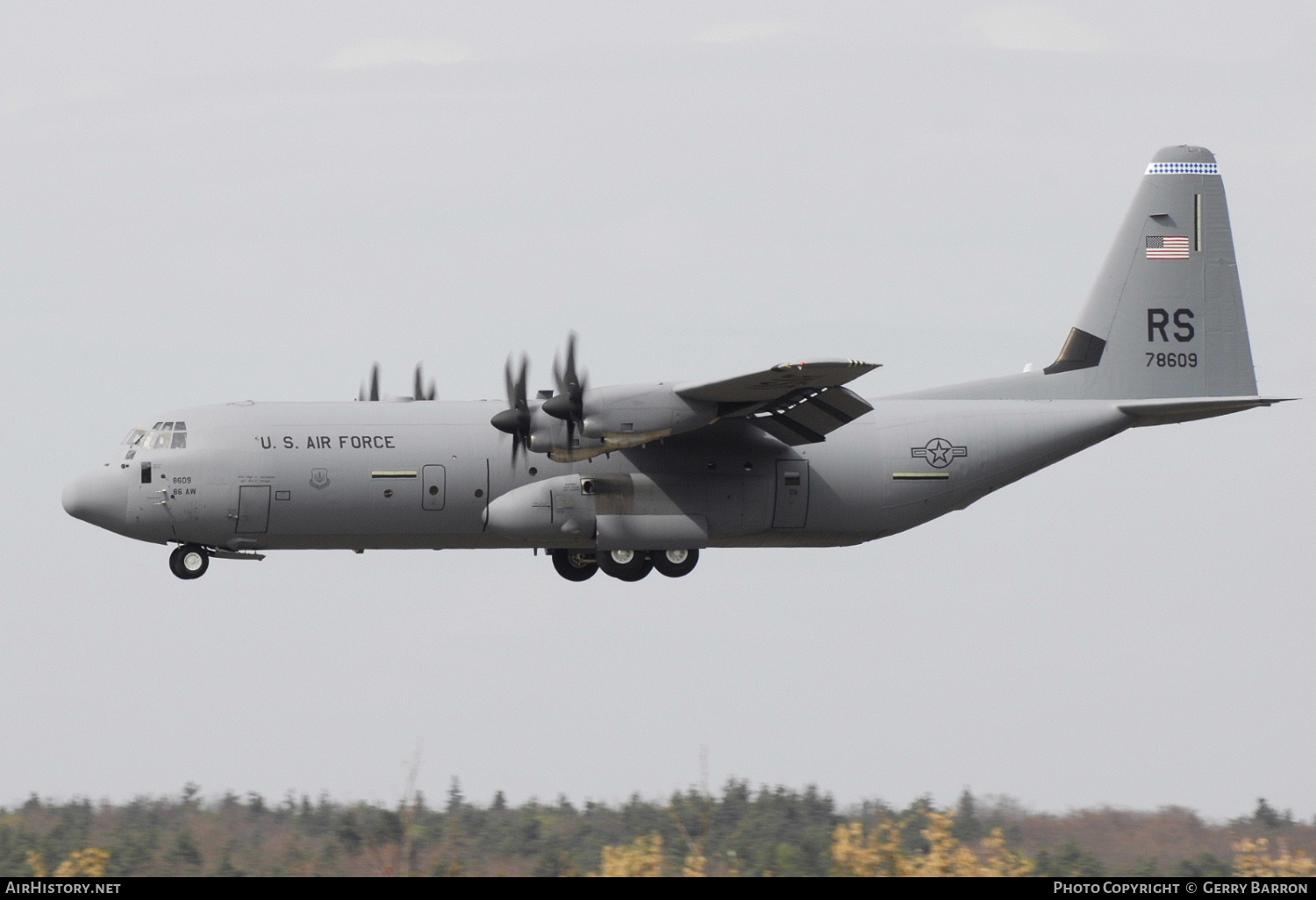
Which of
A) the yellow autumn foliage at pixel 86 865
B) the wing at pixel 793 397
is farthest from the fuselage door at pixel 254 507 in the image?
the yellow autumn foliage at pixel 86 865

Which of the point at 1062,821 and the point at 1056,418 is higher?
the point at 1056,418

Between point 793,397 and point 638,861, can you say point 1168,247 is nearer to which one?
point 793,397

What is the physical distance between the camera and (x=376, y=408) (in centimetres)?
2633

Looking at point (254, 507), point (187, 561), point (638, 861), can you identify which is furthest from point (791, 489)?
point (638, 861)

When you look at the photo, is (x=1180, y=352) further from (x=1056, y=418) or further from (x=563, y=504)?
(x=563, y=504)

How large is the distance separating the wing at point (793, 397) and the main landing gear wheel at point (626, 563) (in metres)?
2.97

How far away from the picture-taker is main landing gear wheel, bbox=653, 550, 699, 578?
2703 centimetres

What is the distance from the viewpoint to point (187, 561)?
86.3 ft

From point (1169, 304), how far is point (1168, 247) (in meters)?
1.03

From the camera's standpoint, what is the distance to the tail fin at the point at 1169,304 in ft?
93.8

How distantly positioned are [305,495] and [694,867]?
12.0 meters

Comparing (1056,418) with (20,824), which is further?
(1056,418)

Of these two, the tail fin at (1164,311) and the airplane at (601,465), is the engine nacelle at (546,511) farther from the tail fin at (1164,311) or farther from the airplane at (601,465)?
the tail fin at (1164,311)
